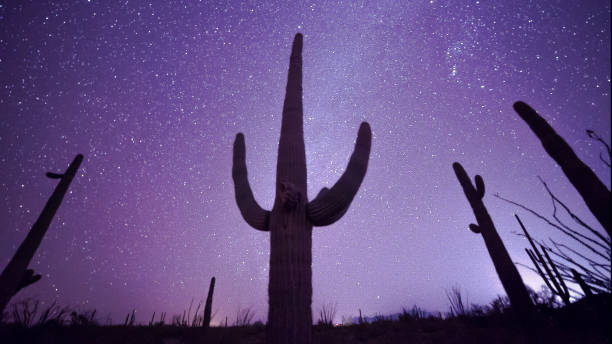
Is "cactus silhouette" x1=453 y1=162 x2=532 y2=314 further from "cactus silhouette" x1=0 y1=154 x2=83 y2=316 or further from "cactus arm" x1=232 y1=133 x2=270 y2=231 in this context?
"cactus silhouette" x1=0 y1=154 x2=83 y2=316

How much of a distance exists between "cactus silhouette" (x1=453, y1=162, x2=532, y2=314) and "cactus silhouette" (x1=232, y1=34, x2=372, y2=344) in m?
3.77

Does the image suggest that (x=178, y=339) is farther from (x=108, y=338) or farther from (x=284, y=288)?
(x=284, y=288)

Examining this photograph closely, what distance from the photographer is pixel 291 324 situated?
257 centimetres

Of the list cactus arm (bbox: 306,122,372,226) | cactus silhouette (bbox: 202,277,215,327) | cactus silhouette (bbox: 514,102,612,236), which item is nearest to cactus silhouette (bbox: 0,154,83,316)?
cactus silhouette (bbox: 202,277,215,327)

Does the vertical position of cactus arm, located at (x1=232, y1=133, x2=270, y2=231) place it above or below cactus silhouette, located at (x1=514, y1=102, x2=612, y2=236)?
Answer: above

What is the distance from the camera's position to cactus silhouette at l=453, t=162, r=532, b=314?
190 inches

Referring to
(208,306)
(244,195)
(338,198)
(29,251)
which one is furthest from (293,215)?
(208,306)

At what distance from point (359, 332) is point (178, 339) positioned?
445cm

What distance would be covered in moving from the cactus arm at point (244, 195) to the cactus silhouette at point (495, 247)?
15.7ft

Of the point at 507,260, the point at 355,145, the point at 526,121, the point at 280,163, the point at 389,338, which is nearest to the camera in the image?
the point at 526,121

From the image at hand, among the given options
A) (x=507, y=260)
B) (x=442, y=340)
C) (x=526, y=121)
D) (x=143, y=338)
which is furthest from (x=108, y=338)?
(x=507, y=260)

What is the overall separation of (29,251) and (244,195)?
17.5 ft

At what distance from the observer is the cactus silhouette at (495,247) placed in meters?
4.82

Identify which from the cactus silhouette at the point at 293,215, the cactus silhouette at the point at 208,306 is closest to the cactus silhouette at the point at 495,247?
the cactus silhouette at the point at 293,215
